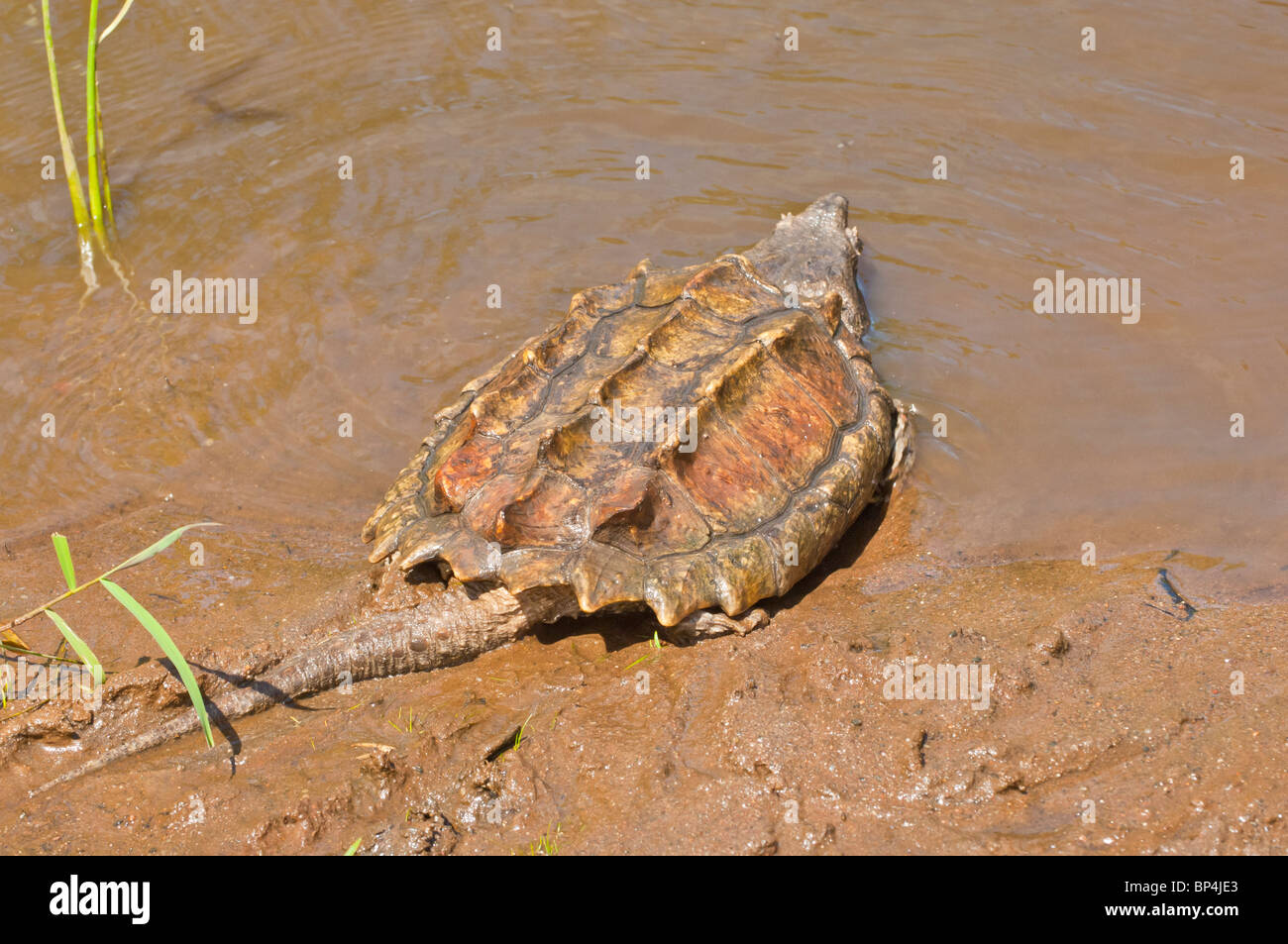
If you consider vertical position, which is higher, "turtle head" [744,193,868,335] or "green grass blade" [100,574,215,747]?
"turtle head" [744,193,868,335]

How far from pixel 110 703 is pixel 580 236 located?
3.77 m

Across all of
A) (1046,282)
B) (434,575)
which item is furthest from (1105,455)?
(434,575)

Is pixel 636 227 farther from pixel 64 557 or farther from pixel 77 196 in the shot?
pixel 64 557

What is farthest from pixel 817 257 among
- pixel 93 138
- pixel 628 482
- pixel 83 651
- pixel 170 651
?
pixel 93 138

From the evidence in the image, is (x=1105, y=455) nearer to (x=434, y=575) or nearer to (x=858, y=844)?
(x=858, y=844)

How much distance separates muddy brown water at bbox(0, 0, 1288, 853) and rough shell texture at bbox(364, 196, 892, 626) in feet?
1.13

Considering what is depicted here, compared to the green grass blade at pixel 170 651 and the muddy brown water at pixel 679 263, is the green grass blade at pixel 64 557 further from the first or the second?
the muddy brown water at pixel 679 263

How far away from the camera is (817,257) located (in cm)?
530

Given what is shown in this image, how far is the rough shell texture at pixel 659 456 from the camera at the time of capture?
11.6ft

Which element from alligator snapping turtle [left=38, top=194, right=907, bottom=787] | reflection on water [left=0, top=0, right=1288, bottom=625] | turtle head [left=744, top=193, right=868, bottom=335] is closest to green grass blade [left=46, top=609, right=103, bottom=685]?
alligator snapping turtle [left=38, top=194, right=907, bottom=787]

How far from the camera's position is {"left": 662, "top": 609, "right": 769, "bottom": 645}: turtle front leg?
3.62 metres

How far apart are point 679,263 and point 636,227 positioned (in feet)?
1.53

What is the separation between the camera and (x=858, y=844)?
9.23ft

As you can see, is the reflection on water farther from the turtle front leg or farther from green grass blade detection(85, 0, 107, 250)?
the turtle front leg
